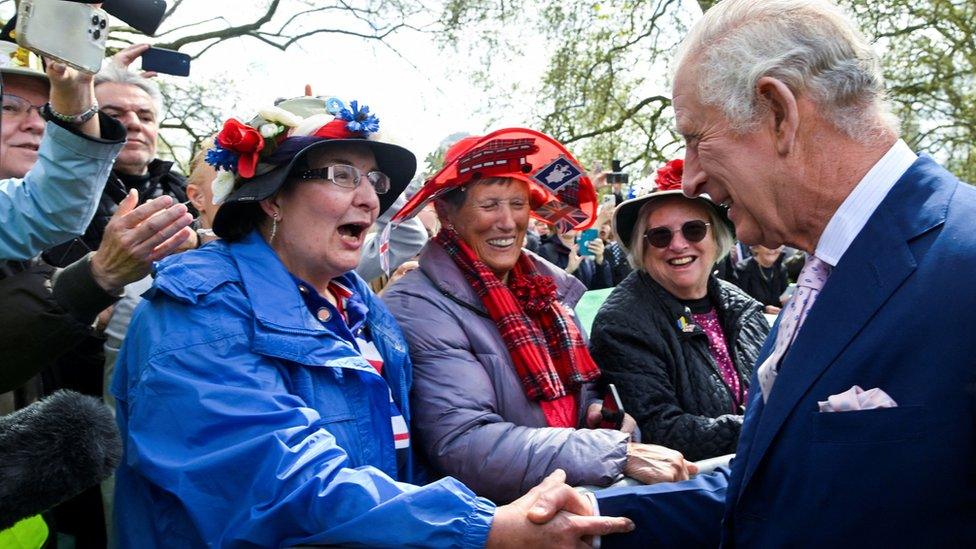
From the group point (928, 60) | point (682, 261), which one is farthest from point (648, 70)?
point (682, 261)

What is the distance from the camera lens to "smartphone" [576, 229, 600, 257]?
8.32m

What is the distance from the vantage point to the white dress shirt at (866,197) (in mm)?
1764

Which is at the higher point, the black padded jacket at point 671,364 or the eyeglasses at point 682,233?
the eyeglasses at point 682,233

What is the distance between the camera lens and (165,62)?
2941mm

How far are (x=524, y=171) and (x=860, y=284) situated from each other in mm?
1956

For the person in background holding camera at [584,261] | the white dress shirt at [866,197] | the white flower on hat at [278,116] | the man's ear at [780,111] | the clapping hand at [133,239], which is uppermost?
the man's ear at [780,111]

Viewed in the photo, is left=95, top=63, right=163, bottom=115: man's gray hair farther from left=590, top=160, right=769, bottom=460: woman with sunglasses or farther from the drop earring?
left=590, top=160, right=769, bottom=460: woman with sunglasses

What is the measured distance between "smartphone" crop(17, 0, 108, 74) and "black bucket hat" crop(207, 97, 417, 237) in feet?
1.34

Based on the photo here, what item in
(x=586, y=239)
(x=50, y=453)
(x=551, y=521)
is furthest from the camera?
(x=586, y=239)

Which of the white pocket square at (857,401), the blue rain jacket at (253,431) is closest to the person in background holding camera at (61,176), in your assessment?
the blue rain jacket at (253,431)

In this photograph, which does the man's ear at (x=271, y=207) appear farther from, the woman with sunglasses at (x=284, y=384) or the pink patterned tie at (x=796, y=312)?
the pink patterned tie at (x=796, y=312)

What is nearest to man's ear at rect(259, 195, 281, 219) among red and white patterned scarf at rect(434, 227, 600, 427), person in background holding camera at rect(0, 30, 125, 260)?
person in background holding camera at rect(0, 30, 125, 260)

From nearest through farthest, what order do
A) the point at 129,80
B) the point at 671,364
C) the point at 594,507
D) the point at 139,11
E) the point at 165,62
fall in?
the point at 594,507 < the point at 139,11 < the point at 165,62 < the point at 671,364 < the point at 129,80

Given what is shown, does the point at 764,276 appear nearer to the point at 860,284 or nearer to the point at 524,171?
the point at 524,171
